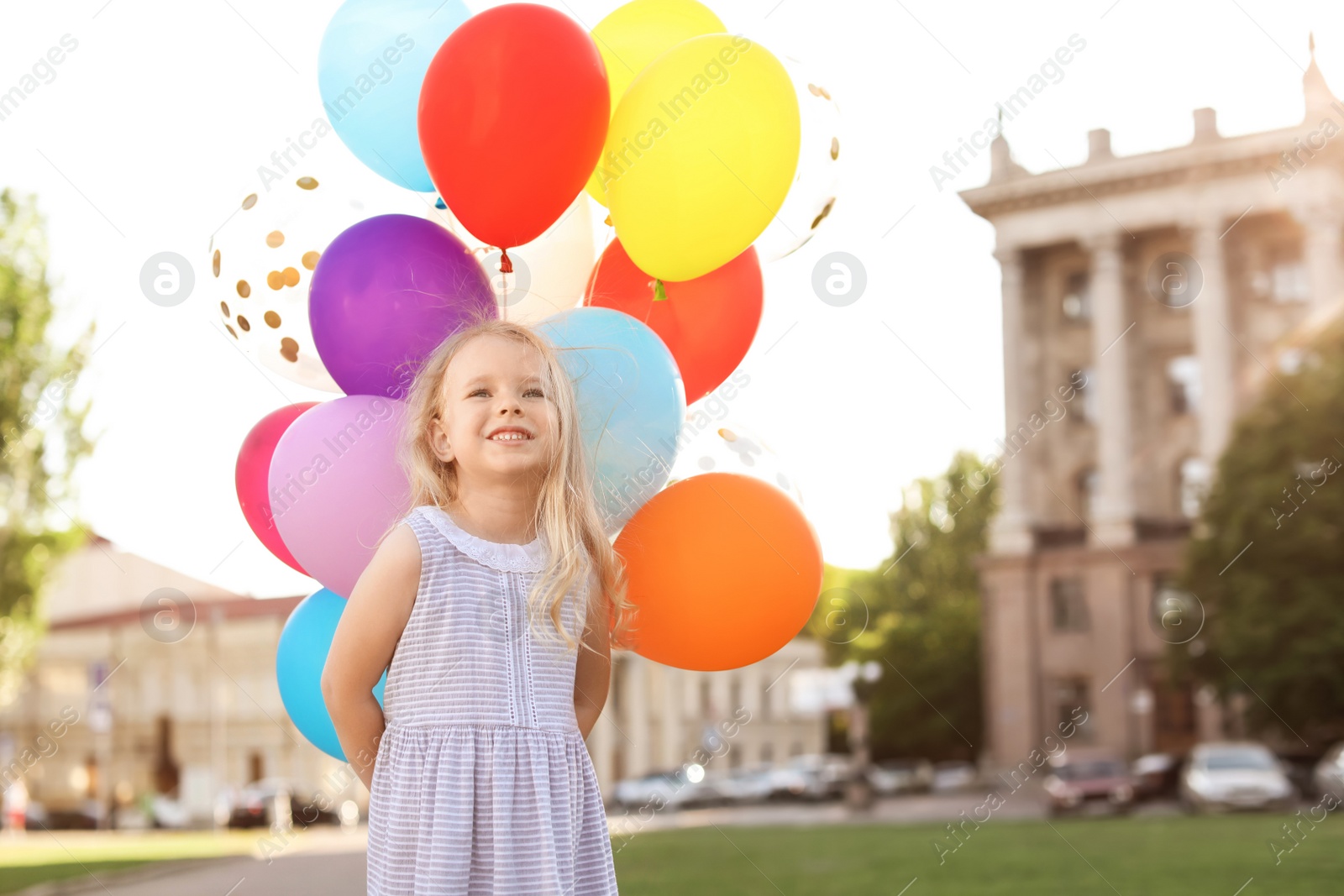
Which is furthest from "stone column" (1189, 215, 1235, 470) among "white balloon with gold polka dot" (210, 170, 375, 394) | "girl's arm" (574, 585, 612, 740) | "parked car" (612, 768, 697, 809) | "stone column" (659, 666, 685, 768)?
"girl's arm" (574, 585, 612, 740)

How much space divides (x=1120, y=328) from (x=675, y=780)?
21080mm

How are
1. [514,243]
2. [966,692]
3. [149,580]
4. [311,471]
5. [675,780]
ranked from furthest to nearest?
[149,580]
[966,692]
[675,780]
[514,243]
[311,471]

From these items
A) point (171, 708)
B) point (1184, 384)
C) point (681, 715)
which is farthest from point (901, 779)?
point (171, 708)

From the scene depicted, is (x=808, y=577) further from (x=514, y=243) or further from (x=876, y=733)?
(x=876, y=733)

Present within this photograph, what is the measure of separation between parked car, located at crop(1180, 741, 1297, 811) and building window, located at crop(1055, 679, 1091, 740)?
17.6m

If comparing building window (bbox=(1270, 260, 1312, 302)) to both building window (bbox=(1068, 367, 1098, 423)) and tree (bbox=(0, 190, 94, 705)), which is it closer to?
building window (bbox=(1068, 367, 1098, 423))

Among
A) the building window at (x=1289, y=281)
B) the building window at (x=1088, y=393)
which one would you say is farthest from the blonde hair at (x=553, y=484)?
the building window at (x=1088, y=393)

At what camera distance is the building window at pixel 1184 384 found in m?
44.8

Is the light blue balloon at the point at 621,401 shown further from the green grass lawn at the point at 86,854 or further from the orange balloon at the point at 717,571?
the green grass lawn at the point at 86,854

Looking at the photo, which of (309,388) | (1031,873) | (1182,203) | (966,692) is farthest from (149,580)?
(309,388)

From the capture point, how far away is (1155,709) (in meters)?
42.1

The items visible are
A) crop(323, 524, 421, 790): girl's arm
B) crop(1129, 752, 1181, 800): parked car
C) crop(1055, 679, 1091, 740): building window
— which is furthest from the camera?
crop(1055, 679, 1091, 740): building window

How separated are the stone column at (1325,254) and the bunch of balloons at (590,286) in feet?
138

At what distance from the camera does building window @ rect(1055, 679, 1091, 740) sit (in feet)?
142
